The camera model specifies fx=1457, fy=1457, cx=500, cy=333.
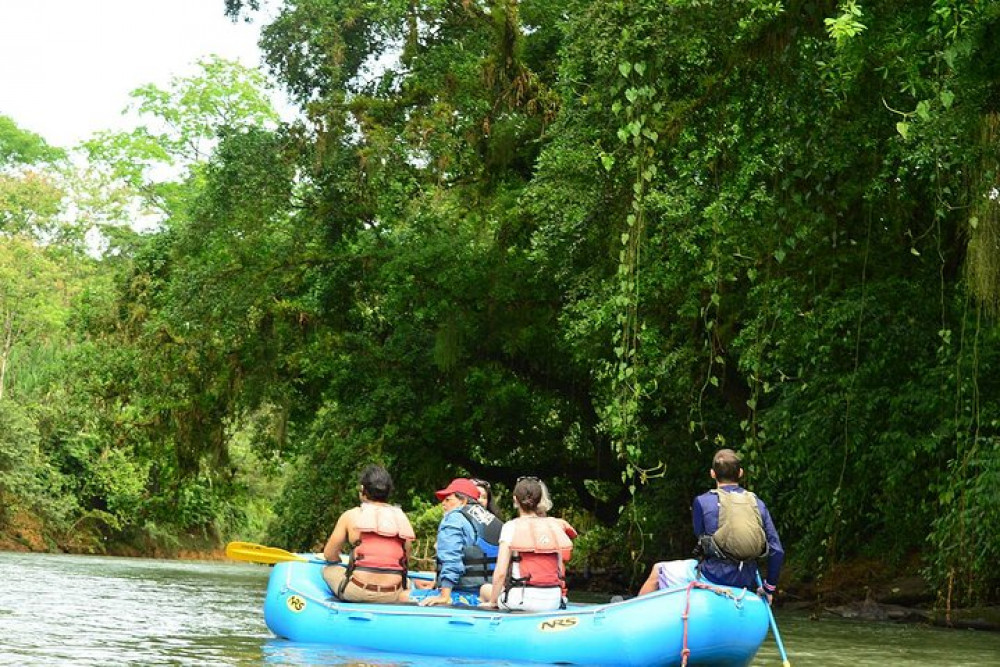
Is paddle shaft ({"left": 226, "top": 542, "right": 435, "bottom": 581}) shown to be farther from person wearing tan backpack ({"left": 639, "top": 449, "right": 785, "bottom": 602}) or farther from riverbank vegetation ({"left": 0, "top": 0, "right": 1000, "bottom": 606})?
person wearing tan backpack ({"left": 639, "top": 449, "right": 785, "bottom": 602})

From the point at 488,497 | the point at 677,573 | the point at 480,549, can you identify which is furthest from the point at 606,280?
the point at 677,573

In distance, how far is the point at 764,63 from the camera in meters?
11.9

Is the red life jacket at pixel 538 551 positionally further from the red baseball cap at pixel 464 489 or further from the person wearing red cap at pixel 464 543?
the red baseball cap at pixel 464 489

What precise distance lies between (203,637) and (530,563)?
3.66 m

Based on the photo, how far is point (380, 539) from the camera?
36.2 feet

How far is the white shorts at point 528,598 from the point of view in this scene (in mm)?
9891

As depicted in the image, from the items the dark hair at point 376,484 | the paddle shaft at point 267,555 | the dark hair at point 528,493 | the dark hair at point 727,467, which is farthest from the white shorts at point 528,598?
the paddle shaft at point 267,555

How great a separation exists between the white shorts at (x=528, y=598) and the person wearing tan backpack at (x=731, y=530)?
1034 millimetres

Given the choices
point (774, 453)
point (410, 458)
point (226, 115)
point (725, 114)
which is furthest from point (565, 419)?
point (226, 115)

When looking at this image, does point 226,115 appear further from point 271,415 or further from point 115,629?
point 115,629

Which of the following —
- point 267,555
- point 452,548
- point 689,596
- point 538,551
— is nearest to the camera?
point 689,596

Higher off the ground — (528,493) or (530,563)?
(528,493)

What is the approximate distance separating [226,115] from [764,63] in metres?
36.5

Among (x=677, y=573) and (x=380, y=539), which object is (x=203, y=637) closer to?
(x=380, y=539)
